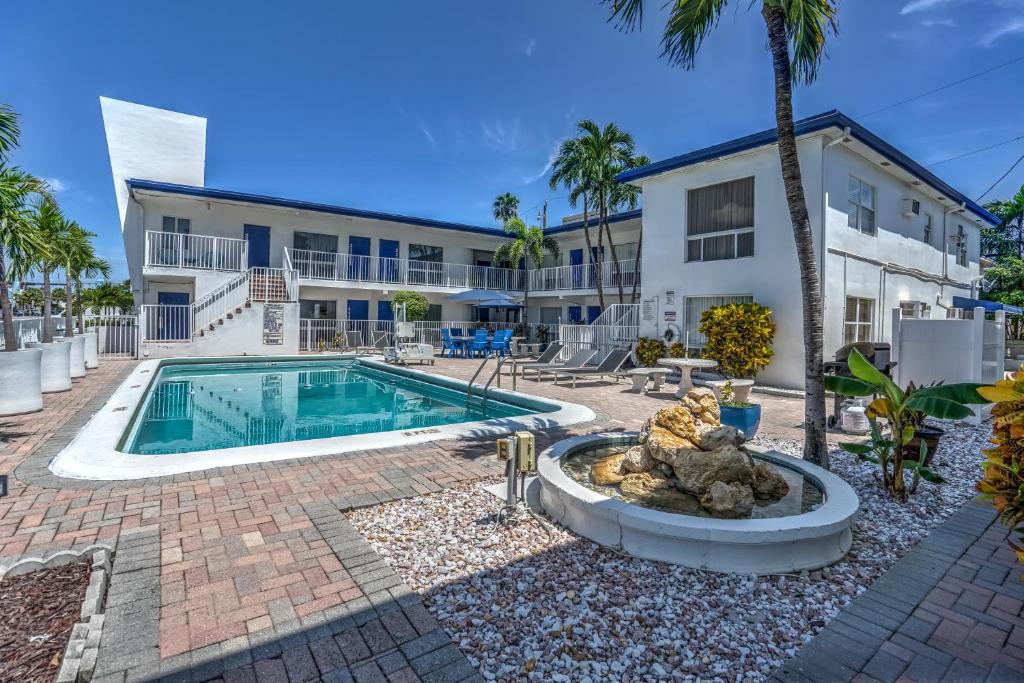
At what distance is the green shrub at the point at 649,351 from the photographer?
14.1 meters

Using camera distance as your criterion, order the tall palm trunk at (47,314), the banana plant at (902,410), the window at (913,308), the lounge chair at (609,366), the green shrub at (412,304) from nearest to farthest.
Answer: the banana plant at (902,410), the tall palm trunk at (47,314), the lounge chair at (609,366), the window at (913,308), the green shrub at (412,304)

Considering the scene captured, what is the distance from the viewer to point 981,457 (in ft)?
20.4

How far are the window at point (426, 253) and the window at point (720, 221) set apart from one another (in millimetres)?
13999

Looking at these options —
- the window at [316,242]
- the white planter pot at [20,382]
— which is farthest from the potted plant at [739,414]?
the window at [316,242]

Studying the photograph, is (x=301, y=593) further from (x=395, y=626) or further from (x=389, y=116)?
(x=389, y=116)

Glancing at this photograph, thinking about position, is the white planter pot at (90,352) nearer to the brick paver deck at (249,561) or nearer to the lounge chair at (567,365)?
the brick paver deck at (249,561)

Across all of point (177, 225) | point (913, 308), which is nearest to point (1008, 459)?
point (913, 308)

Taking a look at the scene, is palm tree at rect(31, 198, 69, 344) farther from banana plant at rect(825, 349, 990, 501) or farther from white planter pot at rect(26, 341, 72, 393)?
banana plant at rect(825, 349, 990, 501)

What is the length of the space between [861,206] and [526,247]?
Answer: 12760mm

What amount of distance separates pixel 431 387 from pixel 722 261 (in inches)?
328

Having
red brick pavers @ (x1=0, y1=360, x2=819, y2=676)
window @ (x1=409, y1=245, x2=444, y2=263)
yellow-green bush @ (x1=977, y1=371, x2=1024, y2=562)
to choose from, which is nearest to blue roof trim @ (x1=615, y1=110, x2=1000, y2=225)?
red brick pavers @ (x1=0, y1=360, x2=819, y2=676)

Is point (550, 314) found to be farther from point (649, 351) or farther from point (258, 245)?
point (258, 245)

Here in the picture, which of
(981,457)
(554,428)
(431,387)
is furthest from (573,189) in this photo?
(981,457)

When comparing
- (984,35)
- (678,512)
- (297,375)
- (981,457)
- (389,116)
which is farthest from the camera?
(389,116)
